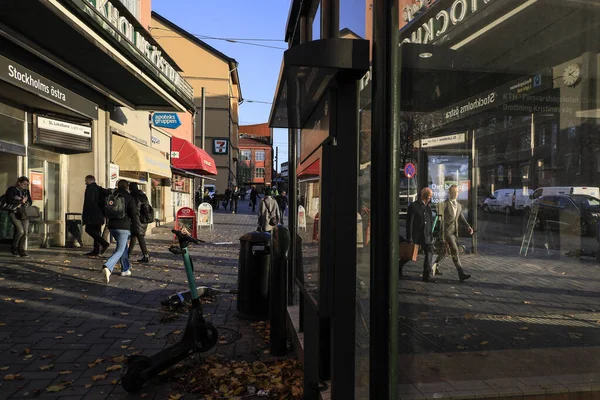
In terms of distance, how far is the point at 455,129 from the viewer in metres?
2.11

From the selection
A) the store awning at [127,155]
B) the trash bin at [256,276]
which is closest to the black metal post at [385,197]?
the trash bin at [256,276]

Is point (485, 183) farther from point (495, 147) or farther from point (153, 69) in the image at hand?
point (153, 69)

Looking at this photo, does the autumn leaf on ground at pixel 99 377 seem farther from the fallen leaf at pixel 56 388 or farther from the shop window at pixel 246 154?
the shop window at pixel 246 154

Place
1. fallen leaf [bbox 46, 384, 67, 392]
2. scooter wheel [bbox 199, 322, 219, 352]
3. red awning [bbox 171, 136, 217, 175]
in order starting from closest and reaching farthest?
fallen leaf [bbox 46, 384, 67, 392] < scooter wheel [bbox 199, 322, 219, 352] < red awning [bbox 171, 136, 217, 175]

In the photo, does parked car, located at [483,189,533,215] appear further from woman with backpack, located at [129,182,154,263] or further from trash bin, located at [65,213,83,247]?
trash bin, located at [65,213,83,247]

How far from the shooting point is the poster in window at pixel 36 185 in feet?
33.4

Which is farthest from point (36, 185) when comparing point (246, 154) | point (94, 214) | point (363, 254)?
point (246, 154)

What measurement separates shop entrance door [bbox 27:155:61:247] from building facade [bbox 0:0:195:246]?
0.02 meters

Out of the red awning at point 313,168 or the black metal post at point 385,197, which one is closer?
the black metal post at point 385,197

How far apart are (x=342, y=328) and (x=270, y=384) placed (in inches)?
59.7

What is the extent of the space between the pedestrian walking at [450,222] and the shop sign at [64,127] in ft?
34.4

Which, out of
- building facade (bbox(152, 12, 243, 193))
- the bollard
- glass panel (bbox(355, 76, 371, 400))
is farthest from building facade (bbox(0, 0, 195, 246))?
building facade (bbox(152, 12, 243, 193))

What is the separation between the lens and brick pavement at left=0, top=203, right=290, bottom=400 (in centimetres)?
357

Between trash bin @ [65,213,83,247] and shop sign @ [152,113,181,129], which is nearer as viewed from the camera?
trash bin @ [65,213,83,247]
